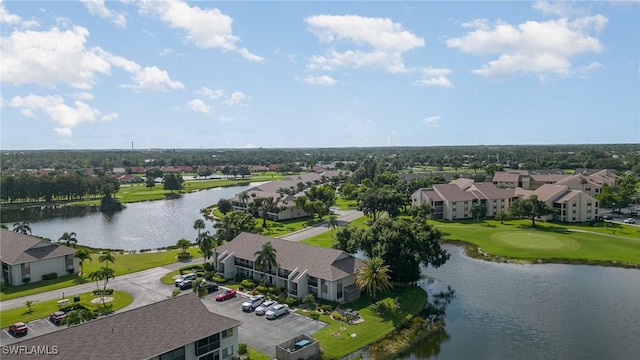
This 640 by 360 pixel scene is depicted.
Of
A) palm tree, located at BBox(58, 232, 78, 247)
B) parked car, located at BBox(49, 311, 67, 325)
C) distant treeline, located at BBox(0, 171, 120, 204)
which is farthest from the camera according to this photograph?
distant treeline, located at BBox(0, 171, 120, 204)

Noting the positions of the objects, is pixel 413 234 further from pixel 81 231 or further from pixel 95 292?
pixel 81 231

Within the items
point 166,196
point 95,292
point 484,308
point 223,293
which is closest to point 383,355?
point 484,308

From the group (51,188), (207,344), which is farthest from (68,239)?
(51,188)

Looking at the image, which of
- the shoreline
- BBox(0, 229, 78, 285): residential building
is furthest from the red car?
the shoreline

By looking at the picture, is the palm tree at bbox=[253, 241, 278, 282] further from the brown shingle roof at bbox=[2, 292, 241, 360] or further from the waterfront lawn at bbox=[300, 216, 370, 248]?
the waterfront lawn at bbox=[300, 216, 370, 248]

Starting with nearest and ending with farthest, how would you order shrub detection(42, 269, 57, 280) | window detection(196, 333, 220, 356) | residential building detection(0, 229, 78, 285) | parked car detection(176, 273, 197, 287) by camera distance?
1. window detection(196, 333, 220, 356)
2. parked car detection(176, 273, 197, 287)
3. residential building detection(0, 229, 78, 285)
4. shrub detection(42, 269, 57, 280)

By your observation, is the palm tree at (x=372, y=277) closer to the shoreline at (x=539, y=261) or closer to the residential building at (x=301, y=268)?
the residential building at (x=301, y=268)
